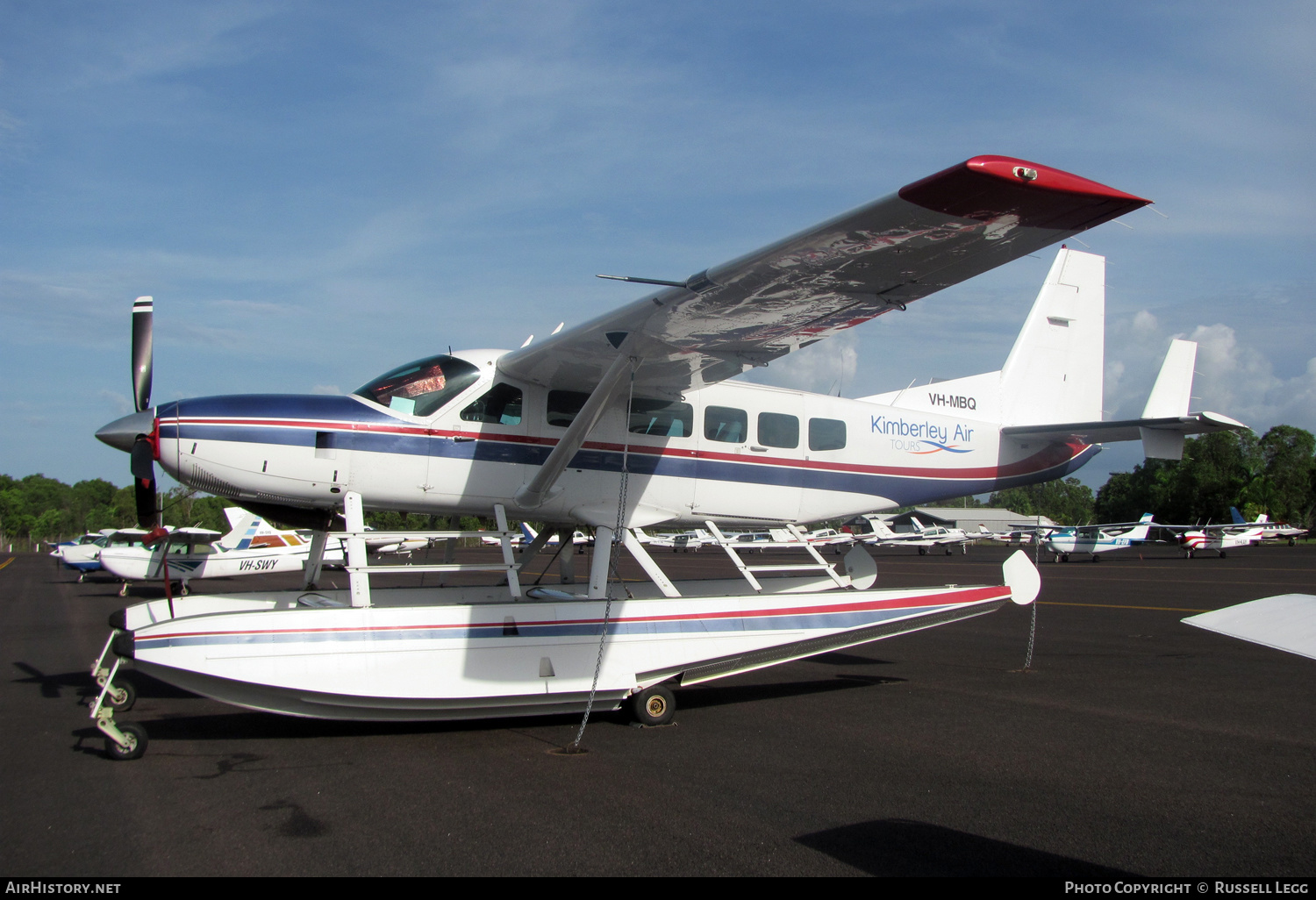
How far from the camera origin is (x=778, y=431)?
9500 millimetres

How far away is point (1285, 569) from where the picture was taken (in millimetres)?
30984

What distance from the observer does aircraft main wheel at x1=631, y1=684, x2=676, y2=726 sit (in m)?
7.41

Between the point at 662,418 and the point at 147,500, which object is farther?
the point at 662,418

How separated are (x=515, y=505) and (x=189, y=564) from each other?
762 inches

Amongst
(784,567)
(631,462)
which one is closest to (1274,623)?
(784,567)

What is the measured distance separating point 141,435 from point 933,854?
684cm

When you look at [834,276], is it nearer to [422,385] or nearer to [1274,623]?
[1274,623]

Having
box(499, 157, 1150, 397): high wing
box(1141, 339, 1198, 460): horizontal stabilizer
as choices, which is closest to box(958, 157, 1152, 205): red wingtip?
box(499, 157, 1150, 397): high wing

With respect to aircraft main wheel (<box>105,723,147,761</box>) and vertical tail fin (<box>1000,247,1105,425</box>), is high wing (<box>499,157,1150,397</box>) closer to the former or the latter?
aircraft main wheel (<box>105,723,147,761</box>)

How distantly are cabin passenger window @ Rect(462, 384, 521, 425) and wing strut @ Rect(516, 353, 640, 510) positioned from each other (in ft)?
1.95

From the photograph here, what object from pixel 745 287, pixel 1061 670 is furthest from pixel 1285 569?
pixel 745 287

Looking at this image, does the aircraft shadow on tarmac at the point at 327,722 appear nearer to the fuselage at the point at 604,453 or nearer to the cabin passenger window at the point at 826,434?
the fuselage at the point at 604,453

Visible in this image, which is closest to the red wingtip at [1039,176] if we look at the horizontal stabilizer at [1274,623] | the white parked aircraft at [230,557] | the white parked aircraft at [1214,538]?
the horizontal stabilizer at [1274,623]

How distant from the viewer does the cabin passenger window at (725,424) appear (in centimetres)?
912
